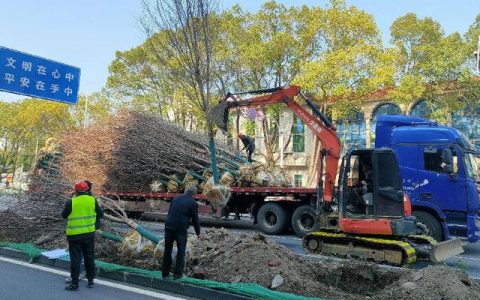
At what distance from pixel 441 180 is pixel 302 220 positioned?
3.93m

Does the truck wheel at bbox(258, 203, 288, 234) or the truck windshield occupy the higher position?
the truck windshield

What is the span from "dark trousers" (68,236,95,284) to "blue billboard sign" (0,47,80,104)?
636cm

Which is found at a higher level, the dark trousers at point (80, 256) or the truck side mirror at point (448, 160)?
the truck side mirror at point (448, 160)

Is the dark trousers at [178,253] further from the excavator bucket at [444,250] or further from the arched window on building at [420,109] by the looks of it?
the arched window on building at [420,109]

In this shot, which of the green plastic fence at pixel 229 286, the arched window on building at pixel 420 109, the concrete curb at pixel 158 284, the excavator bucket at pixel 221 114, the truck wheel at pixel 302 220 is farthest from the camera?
the arched window on building at pixel 420 109

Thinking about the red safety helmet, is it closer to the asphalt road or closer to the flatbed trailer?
the asphalt road

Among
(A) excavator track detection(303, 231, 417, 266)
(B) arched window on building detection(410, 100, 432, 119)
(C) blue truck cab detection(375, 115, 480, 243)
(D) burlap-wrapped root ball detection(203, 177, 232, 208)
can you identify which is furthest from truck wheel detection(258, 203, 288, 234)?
(B) arched window on building detection(410, 100, 432, 119)

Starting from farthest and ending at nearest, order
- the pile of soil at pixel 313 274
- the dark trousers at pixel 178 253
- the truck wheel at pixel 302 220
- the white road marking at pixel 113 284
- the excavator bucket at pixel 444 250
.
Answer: the truck wheel at pixel 302 220
the excavator bucket at pixel 444 250
the dark trousers at pixel 178 253
the white road marking at pixel 113 284
the pile of soil at pixel 313 274

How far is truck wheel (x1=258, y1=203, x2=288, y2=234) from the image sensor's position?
12.8m

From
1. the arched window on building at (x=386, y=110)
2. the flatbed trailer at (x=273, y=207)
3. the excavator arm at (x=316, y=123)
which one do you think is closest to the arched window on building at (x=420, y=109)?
the arched window on building at (x=386, y=110)

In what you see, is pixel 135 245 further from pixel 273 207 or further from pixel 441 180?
pixel 441 180

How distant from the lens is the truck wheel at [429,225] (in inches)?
386

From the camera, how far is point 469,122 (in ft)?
85.1

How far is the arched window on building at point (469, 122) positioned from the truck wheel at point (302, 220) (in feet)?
56.6
